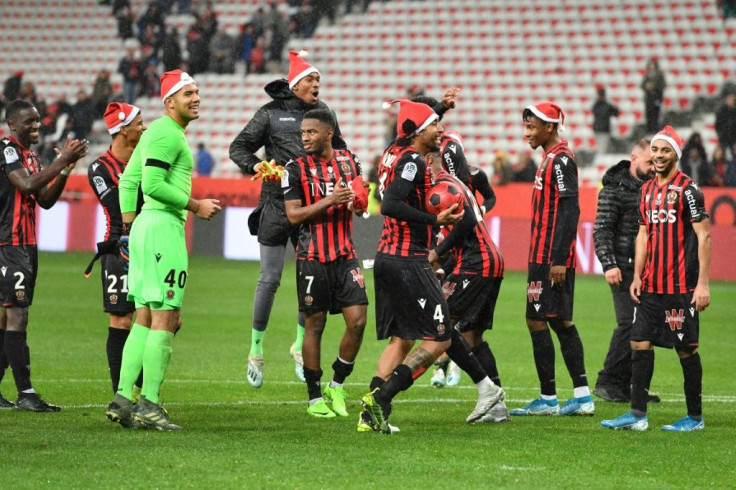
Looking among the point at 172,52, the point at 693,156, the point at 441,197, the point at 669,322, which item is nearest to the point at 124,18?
the point at 172,52

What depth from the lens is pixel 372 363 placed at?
12.2m

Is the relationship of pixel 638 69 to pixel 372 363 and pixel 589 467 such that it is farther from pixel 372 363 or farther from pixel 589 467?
pixel 589 467

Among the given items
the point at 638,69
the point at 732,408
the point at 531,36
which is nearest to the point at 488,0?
the point at 531,36

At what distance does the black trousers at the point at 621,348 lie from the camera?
10.0 metres

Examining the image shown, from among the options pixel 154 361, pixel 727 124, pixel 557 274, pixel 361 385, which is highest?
pixel 727 124

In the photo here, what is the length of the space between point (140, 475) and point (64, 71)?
2922 cm

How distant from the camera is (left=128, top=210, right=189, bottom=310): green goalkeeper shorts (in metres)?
7.69

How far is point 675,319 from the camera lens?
26.5 ft

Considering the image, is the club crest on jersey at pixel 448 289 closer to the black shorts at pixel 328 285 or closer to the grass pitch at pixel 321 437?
the black shorts at pixel 328 285

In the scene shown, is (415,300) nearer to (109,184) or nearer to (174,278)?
(174,278)

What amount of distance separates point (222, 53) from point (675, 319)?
996 inches

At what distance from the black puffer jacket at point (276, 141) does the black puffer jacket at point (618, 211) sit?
2.40m

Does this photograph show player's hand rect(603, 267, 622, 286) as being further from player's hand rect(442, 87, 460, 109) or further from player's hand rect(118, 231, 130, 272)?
player's hand rect(118, 231, 130, 272)

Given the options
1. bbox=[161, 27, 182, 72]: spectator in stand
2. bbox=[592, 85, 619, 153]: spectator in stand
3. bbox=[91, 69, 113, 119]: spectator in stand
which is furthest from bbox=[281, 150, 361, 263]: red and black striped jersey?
bbox=[161, 27, 182, 72]: spectator in stand
